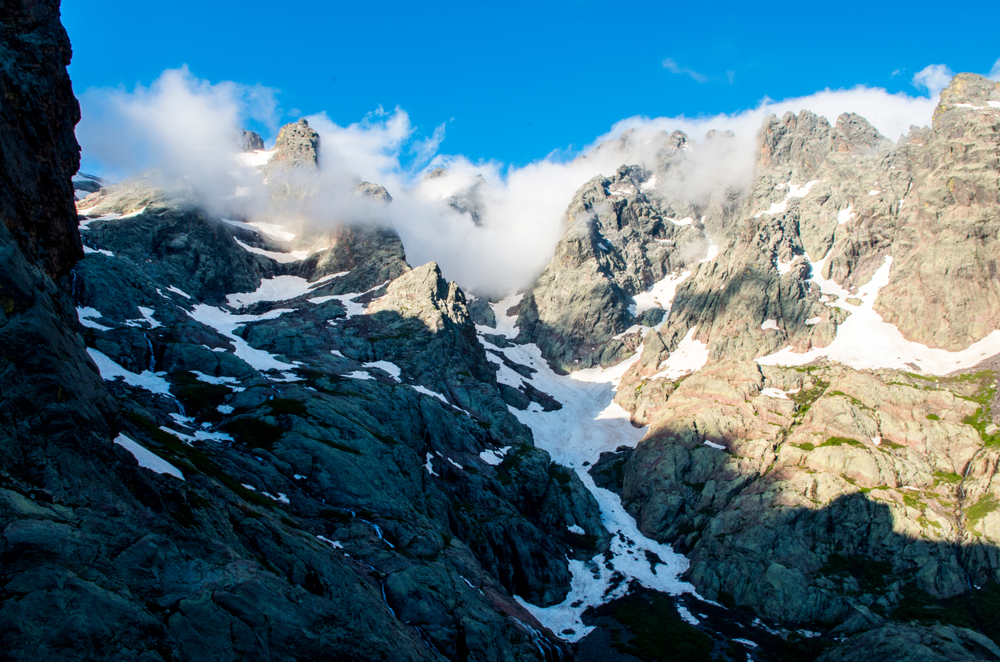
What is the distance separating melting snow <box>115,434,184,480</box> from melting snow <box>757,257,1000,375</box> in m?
167

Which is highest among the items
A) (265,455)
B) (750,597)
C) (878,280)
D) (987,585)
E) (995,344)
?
(878,280)

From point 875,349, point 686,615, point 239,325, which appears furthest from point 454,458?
point 875,349

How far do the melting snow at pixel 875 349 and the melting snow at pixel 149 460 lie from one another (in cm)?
16701

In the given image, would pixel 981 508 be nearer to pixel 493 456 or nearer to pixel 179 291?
pixel 493 456

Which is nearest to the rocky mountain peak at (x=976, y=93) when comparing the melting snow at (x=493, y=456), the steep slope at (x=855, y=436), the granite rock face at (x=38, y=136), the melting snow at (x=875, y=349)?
the steep slope at (x=855, y=436)

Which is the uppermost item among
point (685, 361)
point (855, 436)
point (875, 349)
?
point (875, 349)

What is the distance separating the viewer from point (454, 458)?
10550 centimetres

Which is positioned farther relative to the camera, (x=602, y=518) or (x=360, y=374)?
(x=360, y=374)

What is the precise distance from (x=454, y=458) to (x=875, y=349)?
133 metres

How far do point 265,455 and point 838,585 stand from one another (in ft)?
299

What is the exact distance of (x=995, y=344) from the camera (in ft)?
470

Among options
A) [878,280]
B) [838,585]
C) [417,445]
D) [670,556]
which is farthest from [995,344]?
[417,445]

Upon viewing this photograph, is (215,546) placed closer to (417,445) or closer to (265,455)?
(265,455)

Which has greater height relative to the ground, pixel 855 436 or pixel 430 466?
pixel 855 436
